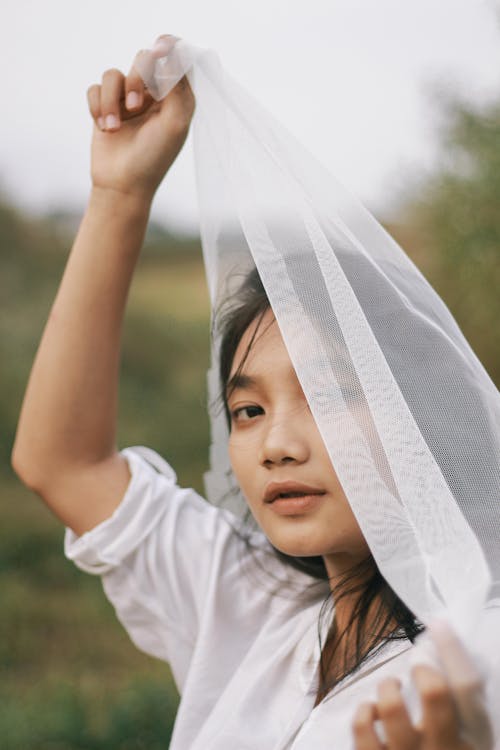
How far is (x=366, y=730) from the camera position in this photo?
2.59ft

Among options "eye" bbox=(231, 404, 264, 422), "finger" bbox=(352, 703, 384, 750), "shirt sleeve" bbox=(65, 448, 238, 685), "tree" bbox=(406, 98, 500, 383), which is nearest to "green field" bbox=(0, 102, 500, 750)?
"tree" bbox=(406, 98, 500, 383)

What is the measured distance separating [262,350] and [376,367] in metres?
0.24

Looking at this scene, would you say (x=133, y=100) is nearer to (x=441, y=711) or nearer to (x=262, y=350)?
(x=262, y=350)

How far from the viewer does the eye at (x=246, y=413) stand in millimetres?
1224

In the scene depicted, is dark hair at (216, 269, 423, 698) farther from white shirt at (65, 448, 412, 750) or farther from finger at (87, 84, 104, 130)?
finger at (87, 84, 104, 130)

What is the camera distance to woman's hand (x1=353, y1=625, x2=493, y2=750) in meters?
0.75

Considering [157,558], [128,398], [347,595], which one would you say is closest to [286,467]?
[347,595]

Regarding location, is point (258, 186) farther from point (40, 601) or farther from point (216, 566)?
point (40, 601)

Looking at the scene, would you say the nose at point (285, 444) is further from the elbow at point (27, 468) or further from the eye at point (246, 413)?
the elbow at point (27, 468)

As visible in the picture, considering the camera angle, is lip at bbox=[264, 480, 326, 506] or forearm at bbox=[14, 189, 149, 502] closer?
lip at bbox=[264, 480, 326, 506]

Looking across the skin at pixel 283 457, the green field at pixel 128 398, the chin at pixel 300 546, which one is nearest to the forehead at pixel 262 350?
the skin at pixel 283 457

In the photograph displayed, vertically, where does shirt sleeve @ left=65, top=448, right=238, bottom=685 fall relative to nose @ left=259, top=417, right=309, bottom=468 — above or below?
below

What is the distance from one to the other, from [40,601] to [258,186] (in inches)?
104

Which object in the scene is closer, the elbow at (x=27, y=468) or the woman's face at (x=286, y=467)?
the woman's face at (x=286, y=467)
